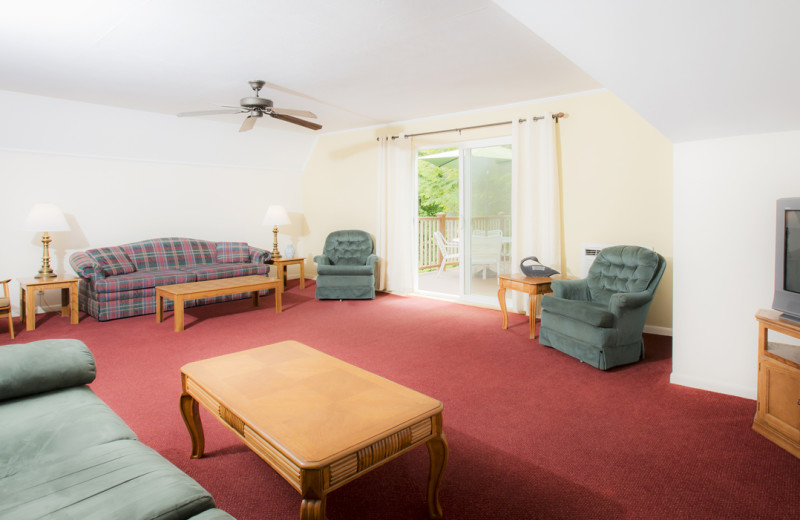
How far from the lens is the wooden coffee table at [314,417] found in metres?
1.37

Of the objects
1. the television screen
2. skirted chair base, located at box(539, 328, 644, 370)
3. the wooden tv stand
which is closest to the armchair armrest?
skirted chair base, located at box(539, 328, 644, 370)

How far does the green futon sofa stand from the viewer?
3.57 feet

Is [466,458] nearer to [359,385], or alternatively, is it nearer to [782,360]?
[359,385]

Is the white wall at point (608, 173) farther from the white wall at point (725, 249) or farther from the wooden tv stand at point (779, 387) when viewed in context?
the wooden tv stand at point (779, 387)

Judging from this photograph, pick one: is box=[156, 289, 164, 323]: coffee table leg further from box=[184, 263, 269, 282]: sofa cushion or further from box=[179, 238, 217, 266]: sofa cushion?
box=[179, 238, 217, 266]: sofa cushion

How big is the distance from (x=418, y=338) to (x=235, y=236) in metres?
4.17

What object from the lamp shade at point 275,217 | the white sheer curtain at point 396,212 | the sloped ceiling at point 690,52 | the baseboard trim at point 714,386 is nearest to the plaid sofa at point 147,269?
the lamp shade at point 275,217

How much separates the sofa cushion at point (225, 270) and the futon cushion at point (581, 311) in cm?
397

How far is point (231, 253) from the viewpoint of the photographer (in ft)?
21.1

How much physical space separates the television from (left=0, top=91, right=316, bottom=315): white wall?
20.4 ft

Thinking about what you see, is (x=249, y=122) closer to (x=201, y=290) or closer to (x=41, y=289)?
(x=201, y=290)

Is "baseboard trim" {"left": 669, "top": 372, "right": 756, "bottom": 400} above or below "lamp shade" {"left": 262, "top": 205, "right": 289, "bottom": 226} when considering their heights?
below

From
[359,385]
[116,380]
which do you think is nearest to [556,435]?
[359,385]

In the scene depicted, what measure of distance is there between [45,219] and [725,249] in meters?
6.09
